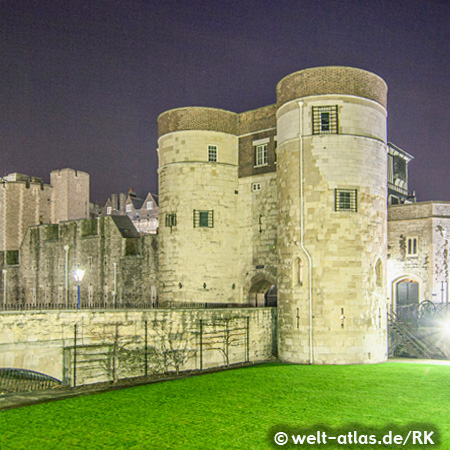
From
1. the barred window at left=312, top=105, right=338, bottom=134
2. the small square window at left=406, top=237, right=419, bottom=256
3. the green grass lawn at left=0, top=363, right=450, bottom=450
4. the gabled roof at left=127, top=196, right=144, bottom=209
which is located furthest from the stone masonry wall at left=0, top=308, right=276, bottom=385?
the gabled roof at left=127, top=196, right=144, bottom=209

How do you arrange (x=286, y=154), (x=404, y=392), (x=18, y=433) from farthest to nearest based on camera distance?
(x=286, y=154)
(x=404, y=392)
(x=18, y=433)

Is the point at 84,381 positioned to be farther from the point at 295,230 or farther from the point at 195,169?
the point at 195,169

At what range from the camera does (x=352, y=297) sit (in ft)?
74.9

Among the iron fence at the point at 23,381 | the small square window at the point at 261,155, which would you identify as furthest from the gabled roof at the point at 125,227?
the iron fence at the point at 23,381

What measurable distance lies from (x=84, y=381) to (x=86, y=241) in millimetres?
23759

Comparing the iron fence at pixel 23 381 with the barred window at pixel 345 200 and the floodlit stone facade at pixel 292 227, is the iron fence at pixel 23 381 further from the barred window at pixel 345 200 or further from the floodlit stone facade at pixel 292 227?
the barred window at pixel 345 200

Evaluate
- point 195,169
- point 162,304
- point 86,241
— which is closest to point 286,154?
point 195,169

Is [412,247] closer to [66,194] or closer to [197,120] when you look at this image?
[197,120]

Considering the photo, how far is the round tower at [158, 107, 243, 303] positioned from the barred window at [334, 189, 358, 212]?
7.90 metres

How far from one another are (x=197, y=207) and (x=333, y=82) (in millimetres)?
9816

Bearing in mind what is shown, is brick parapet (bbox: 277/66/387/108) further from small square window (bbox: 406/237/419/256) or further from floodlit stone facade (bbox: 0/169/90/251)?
floodlit stone facade (bbox: 0/169/90/251)

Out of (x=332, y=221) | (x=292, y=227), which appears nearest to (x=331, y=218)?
(x=332, y=221)

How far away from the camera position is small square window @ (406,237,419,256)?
32.0m

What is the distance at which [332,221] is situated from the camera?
2316 cm
